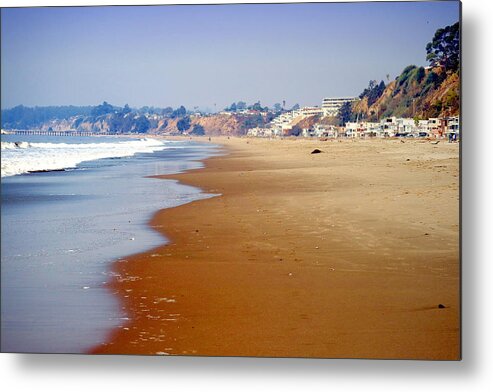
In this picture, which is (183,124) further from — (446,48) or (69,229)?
(446,48)

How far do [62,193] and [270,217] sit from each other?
1.68 m

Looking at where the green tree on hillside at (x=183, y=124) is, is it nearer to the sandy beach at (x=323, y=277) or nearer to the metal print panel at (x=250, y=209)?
the metal print panel at (x=250, y=209)

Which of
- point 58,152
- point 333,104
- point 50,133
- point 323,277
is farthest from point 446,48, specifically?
point 58,152

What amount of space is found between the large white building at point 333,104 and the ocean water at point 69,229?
1172mm

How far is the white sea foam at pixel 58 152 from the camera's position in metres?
5.48

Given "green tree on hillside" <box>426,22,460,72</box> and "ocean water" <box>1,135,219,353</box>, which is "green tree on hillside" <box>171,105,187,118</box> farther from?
"green tree on hillside" <box>426,22,460,72</box>

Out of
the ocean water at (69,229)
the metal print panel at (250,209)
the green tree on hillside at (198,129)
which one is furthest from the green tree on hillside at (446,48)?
the ocean water at (69,229)

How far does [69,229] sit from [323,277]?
1935 mm

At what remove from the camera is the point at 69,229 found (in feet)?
18.6

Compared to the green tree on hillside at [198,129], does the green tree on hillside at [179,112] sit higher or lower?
higher

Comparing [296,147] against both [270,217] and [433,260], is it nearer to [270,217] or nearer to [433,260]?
[270,217]

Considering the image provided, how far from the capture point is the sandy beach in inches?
188

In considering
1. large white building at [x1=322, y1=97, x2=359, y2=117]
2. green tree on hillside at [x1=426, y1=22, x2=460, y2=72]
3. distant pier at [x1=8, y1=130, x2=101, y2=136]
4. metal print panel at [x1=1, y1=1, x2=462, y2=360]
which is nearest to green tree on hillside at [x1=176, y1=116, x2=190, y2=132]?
metal print panel at [x1=1, y1=1, x2=462, y2=360]

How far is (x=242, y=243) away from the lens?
5.31 metres
